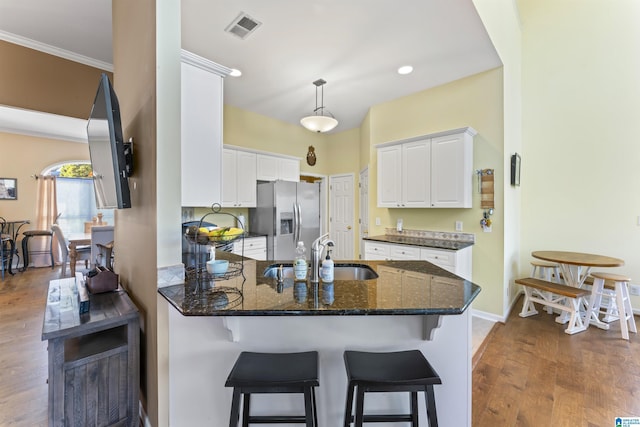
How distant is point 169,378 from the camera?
4.51ft

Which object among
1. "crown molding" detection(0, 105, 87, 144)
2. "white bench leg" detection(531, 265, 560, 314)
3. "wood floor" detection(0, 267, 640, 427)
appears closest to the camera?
"wood floor" detection(0, 267, 640, 427)

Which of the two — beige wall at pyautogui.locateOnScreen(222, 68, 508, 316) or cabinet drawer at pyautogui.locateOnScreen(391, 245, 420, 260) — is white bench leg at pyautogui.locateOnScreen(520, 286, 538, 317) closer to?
beige wall at pyautogui.locateOnScreen(222, 68, 508, 316)

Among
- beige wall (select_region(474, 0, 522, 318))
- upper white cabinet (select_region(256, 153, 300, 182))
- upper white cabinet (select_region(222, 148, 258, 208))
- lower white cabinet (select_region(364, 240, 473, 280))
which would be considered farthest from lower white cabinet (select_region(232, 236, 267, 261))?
beige wall (select_region(474, 0, 522, 318))

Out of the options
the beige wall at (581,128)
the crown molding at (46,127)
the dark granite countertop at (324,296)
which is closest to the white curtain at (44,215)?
the crown molding at (46,127)

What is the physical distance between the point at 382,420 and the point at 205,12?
3.20 m

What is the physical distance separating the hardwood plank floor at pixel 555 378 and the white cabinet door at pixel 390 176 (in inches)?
80.7

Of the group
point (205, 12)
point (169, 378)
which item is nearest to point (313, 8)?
point (205, 12)

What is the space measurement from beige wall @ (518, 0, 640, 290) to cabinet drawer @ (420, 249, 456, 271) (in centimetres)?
193

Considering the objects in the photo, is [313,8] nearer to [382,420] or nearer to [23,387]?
[382,420]

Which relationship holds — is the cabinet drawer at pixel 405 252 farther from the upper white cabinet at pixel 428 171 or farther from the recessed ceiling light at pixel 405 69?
the recessed ceiling light at pixel 405 69

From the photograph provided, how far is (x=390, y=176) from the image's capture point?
13.1 feet

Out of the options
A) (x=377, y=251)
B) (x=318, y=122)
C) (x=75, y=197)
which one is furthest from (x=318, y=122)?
(x=75, y=197)

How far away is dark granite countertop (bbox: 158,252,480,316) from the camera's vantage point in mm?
1158

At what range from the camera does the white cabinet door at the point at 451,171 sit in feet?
10.9
